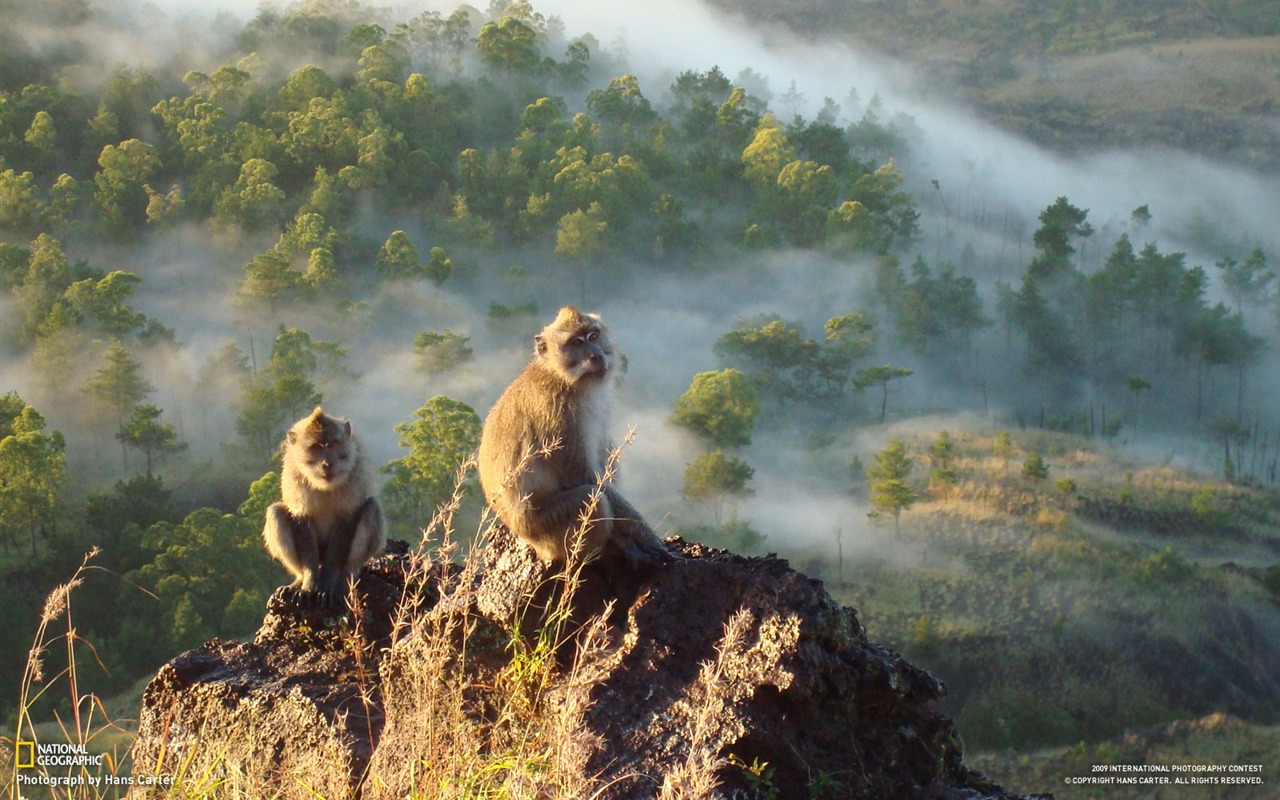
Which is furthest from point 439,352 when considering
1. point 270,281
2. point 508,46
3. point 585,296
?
point 508,46

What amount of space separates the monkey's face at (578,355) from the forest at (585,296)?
20314mm

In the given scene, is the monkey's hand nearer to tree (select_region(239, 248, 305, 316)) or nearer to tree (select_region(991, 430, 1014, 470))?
tree (select_region(991, 430, 1014, 470))

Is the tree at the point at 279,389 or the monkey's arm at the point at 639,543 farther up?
the monkey's arm at the point at 639,543

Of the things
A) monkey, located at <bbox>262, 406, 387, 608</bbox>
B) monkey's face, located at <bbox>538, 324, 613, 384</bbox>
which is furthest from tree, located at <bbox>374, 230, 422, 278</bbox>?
monkey's face, located at <bbox>538, 324, 613, 384</bbox>

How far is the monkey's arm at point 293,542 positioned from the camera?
26.0 feet

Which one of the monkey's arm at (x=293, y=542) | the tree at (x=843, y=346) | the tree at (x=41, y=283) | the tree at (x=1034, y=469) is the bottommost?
the tree at (x=1034, y=469)

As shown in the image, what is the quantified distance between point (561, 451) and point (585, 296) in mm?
37222

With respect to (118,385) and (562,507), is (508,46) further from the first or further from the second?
(562,507)

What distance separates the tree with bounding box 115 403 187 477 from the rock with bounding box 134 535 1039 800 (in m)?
28.2

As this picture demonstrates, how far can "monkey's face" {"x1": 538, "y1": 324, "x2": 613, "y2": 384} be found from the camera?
6.86 m

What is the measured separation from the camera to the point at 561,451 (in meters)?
6.62

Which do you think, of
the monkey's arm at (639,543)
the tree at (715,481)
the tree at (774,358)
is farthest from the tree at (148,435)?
the monkey's arm at (639,543)

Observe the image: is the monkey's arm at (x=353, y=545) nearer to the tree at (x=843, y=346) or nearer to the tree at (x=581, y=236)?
the tree at (x=843, y=346)

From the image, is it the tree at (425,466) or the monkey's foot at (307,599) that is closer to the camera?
the monkey's foot at (307,599)
